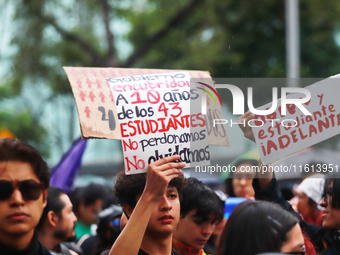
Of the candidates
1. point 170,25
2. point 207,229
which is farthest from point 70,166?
point 170,25

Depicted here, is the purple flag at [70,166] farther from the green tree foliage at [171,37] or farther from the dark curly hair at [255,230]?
the green tree foliage at [171,37]

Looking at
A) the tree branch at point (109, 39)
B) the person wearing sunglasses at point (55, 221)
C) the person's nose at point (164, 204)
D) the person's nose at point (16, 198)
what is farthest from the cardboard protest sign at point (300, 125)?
the tree branch at point (109, 39)

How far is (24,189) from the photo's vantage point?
7.09 ft

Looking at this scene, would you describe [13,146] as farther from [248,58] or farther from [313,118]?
[248,58]

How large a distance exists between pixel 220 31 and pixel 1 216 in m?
11.9

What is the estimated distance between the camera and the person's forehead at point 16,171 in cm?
215

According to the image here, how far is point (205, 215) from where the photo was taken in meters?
2.99

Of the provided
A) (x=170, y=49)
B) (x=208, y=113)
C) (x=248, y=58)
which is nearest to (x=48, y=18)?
(x=170, y=49)

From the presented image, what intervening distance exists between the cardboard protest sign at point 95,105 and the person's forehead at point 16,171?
0.49 meters

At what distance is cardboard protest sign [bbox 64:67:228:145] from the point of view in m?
2.73

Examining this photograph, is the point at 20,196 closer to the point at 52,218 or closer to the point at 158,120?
the point at 158,120

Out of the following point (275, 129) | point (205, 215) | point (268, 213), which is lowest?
point (205, 215)

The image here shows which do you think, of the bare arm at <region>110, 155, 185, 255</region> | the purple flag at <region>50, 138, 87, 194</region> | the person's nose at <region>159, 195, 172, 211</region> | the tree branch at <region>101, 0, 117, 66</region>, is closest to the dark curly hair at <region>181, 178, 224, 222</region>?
the person's nose at <region>159, 195, 172, 211</region>

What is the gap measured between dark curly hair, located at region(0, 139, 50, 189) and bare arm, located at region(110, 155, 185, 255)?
18.3 inches
